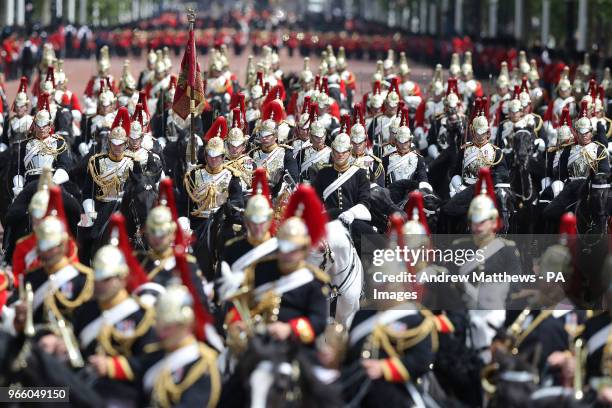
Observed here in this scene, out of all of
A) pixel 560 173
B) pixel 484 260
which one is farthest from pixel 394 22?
pixel 484 260

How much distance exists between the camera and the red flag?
1812 centimetres

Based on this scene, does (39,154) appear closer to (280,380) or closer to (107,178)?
(107,178)

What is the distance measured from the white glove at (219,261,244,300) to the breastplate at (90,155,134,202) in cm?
493

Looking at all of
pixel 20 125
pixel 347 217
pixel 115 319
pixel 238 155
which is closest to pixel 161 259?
pixel 115 319

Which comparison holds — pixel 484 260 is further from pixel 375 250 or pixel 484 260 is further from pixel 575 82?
pixel 575 82

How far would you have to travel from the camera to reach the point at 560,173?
1736cm

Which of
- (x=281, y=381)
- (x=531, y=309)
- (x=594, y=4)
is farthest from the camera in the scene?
(x=594, y=4)

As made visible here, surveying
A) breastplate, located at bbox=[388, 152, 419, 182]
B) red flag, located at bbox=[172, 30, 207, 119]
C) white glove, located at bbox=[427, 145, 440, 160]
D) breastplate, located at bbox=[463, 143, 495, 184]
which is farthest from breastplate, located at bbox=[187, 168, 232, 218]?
white glove, located at bbox=[427, 145, 440, 160]

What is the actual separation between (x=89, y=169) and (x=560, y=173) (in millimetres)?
4866

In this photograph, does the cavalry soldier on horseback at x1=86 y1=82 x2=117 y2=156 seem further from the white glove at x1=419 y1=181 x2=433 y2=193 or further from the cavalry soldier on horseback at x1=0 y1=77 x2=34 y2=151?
the white glove at x1=419 y1=181 x2=433 y2=193

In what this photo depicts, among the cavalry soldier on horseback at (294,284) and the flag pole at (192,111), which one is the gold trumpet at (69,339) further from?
the flag pole at (192,111)

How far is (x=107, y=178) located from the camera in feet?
50.2

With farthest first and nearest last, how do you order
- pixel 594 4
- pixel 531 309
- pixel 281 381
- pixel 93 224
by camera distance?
pixel 594 4
pixel 93 224
pixel 531 309
pixel 281 381

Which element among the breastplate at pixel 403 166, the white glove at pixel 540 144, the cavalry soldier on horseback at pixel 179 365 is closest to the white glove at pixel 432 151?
the white glove at pixel 540 144
